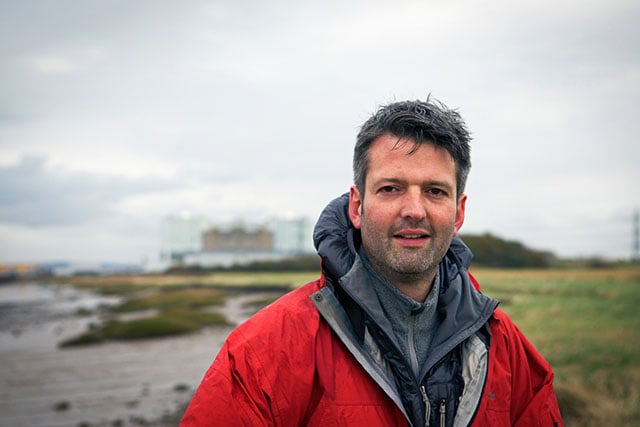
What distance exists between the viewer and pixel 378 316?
221cm

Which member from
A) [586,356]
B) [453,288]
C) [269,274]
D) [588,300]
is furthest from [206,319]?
[453,288]

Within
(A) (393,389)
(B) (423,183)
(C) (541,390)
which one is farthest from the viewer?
(C) (541,390)

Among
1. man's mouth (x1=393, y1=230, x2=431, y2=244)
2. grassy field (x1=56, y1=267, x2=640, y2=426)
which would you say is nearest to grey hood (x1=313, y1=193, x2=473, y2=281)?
man's mouth (x1=393, y1=230, x2=431, y2=244)

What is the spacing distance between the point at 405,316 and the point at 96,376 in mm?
20686

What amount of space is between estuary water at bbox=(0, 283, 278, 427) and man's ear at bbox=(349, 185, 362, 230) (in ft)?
39.5

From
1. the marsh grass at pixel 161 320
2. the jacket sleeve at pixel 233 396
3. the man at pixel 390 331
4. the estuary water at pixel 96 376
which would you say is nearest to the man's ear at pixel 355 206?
the man at pixel 390 331

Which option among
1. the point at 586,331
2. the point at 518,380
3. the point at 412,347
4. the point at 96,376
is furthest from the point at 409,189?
the point at 96,376

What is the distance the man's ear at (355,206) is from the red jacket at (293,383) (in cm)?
39

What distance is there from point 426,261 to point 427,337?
40 cm

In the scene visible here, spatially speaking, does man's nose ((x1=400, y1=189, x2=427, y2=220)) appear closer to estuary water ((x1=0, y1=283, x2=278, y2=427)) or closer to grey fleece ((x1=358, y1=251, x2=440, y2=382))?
grey fleece ((x1=358, y1=251, x2=440, y2=382))

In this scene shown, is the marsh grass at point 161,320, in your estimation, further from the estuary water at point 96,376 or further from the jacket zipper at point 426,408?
the jacket zipper at point 426,408

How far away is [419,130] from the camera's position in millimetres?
2293

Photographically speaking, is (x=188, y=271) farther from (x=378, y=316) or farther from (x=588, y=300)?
(x=378, y=316)

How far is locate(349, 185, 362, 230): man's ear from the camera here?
8.14 ft
